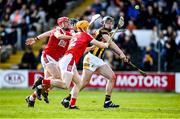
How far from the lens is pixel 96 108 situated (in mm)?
20750

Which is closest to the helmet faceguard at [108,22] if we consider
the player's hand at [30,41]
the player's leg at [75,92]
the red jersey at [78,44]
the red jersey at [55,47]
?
the red jersey at [78,44]

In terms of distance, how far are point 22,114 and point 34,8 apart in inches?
720

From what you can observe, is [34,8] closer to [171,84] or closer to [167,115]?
[171,84]

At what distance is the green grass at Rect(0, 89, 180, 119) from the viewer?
59.9 ft

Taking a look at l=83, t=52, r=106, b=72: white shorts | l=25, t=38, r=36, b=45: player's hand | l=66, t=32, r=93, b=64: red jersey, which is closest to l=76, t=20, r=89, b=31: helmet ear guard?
l=66, t=32, r=93, b=64: red jersey

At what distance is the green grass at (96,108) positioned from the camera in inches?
719

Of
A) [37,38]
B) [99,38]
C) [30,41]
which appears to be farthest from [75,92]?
[30,41]

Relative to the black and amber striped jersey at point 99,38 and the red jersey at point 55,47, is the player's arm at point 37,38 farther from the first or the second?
the black and amber striped jersey at point 99,38

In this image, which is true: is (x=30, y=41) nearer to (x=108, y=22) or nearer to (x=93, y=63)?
(x=93, y=63)

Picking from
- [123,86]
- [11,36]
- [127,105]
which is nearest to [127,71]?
[123,86]

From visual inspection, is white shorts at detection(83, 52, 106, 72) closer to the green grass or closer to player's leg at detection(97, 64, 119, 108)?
player's leg at detection(97, 64, 119, 108)

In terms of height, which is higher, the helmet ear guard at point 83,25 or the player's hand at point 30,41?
the helmet ear guard at point 83,25

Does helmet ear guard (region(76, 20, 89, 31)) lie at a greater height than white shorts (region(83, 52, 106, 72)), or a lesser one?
greater

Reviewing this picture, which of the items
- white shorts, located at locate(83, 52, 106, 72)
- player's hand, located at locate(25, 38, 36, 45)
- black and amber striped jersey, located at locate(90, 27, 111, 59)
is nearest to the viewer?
black and amber striped jersey, located at locate(90, 27, 111, 59)
